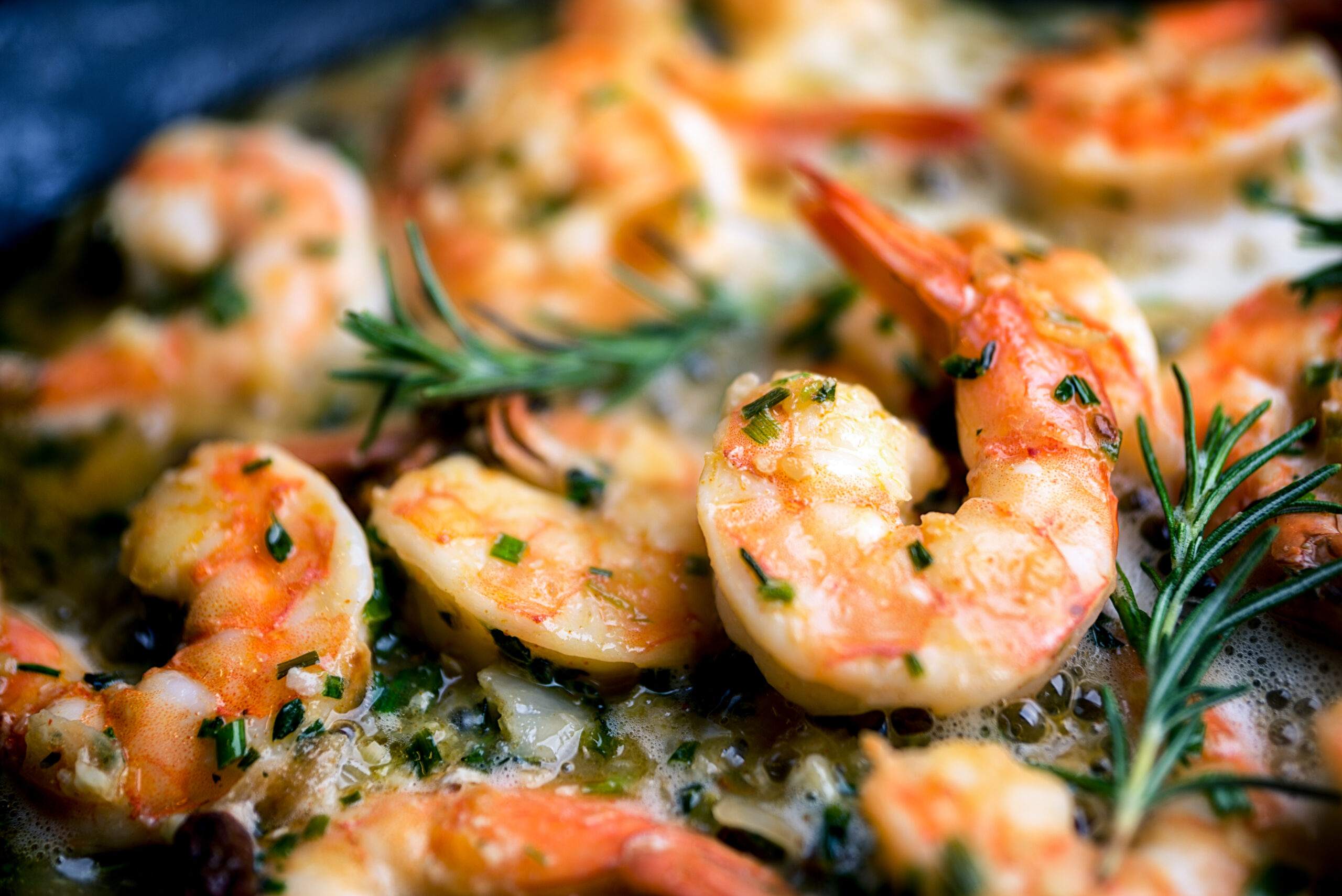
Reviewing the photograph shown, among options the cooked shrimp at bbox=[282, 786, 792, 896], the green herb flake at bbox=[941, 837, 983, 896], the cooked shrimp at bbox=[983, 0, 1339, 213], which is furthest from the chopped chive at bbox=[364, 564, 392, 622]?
the cooked shrimp at bbox=[983, 0, 1339, 213]

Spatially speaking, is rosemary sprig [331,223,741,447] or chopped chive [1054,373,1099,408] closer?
chopped chive [1054,373,1099,408]

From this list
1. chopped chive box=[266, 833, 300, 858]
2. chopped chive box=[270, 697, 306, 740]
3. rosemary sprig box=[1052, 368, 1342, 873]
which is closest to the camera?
rosemary sprig box=[1052, 368, 1342, 873]

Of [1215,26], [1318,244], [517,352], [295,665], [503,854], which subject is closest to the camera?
[503,854]

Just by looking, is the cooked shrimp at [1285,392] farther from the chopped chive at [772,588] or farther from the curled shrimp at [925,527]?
the chopped chive at [772,588]

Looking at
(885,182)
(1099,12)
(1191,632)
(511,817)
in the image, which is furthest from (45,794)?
(1099,12)

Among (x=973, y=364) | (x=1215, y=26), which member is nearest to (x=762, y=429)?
(x=973, y=364)

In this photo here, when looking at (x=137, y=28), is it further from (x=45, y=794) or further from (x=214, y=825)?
(x=214, y=825)

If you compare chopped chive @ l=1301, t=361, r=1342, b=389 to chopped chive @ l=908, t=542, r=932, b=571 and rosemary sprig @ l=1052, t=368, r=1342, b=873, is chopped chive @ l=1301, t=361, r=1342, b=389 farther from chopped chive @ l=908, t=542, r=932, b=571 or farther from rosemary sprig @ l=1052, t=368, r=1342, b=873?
chopped chive @ l=908, t=542, r=932, b=571

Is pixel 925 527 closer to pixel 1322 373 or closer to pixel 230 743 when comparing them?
pixel 1322 373
